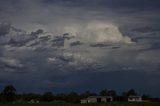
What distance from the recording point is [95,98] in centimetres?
18038

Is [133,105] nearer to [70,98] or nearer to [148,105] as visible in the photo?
[148,105]

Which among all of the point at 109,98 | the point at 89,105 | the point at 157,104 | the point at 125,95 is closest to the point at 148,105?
the point at 157,104

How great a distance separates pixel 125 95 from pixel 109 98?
1981cm

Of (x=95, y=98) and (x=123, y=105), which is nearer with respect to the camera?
(x=123, y=105)

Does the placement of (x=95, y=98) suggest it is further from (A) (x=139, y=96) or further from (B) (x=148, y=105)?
(B) (x=148, y=105)

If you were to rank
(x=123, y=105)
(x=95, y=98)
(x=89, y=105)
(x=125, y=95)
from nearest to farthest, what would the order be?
1. (x=123, y=105)
2. (x=89, y=105)
3. (x=95, y=98)
4. (x=125, y=95)

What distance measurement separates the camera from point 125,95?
7820 inches

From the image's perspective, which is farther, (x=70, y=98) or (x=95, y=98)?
(x=70, y=98)

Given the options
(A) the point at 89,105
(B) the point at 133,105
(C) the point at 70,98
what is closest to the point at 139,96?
(C) the point at 70,98

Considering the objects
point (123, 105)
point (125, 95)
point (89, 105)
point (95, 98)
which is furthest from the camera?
point (125, 95)

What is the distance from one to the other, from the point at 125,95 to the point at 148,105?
Answer: 78.4 meters

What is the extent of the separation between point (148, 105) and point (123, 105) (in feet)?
25.4

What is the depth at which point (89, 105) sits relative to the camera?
444ft

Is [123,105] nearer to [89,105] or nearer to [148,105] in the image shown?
[148,105]
